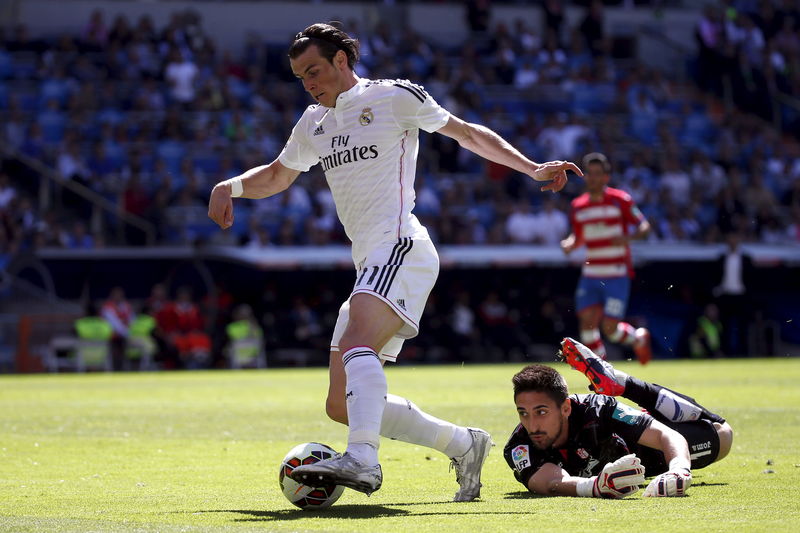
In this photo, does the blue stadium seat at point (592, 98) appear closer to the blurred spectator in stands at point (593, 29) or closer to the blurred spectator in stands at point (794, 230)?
the blurred spectator in stands at point (593, 29)

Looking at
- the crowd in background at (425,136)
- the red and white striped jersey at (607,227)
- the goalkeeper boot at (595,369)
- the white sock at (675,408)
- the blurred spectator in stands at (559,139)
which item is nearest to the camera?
the goalkeeper boot at (595,369)

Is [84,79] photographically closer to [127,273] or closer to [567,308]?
[127,273]

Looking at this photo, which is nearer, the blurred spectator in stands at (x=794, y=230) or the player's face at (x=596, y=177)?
the player's face at (x=596, y=177)

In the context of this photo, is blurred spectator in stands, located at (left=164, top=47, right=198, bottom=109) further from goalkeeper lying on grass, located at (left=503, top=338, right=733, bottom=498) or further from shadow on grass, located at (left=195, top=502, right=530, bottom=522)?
shadow on grass, located at (left=195, top=502, right=530, bottom=522)

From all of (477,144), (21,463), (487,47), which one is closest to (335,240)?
(487,47)

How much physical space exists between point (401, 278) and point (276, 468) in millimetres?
2273

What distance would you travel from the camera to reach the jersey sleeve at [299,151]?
7461 mm

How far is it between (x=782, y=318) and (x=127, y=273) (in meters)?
13.1

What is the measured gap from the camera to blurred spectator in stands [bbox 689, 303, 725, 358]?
25.3 metres

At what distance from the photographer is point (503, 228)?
2641cm

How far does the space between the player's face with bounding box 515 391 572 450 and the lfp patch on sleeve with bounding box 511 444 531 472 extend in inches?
5.1

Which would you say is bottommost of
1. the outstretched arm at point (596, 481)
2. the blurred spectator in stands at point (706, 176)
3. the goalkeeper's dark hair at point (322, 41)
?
the outstretched arm at point (596, 481)

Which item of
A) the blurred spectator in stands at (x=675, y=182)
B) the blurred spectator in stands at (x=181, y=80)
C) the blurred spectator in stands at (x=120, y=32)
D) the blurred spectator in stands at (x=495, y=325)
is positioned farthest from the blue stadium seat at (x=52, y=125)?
the blurred spectator in stands at (x=675, y=182)

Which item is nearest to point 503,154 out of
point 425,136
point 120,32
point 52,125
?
point 52,125
